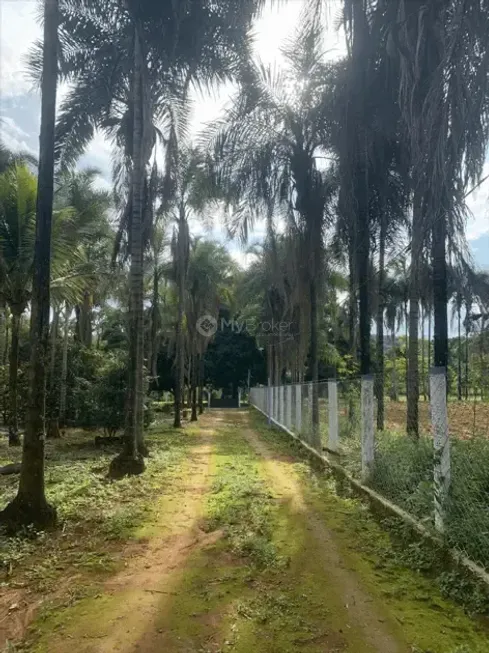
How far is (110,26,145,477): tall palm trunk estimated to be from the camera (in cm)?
927

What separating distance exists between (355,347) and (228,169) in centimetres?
558

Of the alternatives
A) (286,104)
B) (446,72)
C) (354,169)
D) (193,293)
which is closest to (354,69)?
(354,169)

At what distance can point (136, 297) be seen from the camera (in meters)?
10.2

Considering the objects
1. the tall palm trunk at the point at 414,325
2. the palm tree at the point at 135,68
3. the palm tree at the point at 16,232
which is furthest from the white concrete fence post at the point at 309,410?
the palm tree at the point at 16,232

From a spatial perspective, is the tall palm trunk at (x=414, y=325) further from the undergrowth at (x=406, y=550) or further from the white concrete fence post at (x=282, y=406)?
the white concrete fence post at (x=282, y=406)

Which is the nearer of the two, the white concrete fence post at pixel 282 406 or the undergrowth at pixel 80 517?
the undergrowth at pixel 80 517

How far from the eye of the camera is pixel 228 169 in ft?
38.8

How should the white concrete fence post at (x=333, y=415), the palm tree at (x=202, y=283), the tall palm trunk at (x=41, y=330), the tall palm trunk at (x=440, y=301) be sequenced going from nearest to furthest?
the tall palm trunk at (x=41, y=330) → the tall palm trunk at (x=440, y=301) → the white concrete fence post at (x=333, y=415) → the palm tree at (x=202, y=283)

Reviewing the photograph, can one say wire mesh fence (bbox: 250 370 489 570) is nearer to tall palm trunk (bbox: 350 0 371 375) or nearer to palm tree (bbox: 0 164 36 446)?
tall palm trunk (bbox: 350 0 371 375)

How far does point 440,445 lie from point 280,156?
955 centimetres

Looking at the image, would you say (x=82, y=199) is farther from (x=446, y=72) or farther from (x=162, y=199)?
(x=446, y=72)

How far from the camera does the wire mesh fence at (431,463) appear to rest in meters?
4.41

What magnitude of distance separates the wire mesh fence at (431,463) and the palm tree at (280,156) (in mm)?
2312

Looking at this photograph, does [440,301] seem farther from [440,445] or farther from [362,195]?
[362,195]
